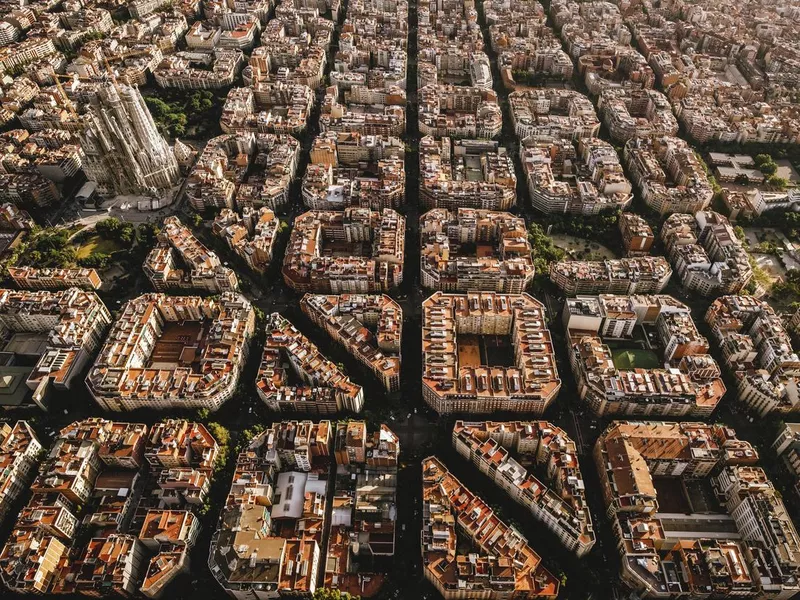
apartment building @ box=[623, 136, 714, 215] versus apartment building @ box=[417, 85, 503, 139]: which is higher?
apartment building @ box=[417, 85, 503, 139]

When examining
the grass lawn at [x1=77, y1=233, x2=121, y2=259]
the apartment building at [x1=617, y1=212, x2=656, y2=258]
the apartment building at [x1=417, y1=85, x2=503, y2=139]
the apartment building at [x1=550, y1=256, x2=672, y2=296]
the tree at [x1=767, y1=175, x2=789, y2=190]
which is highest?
the apartment building at [x1=417, y1=85, x2=503, y2=139]

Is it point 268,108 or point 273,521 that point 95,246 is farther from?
point 273,521

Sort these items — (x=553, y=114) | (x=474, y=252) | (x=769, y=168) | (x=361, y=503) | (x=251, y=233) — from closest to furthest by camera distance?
(x=361, y=503) → (x=474, y=252) → (x=251, y=233) → (x=769, y=168) → (x=553, y=114)

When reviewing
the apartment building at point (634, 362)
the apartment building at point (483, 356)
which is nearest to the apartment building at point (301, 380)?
the apartment building at point (483, 356)

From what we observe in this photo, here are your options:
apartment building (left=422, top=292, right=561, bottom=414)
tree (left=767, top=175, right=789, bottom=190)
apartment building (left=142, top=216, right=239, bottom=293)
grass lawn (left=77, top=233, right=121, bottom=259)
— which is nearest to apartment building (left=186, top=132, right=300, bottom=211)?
apartment building (left=142, top=216, right=239, bottom=293)

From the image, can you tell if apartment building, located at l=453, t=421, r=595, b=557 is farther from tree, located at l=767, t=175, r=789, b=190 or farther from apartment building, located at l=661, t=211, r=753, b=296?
tree, located at l=767, t=175, r=789, b=190

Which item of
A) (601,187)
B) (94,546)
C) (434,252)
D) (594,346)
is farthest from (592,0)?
(94,546)

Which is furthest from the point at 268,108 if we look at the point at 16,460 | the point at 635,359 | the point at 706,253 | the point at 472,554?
the point at 472,554
